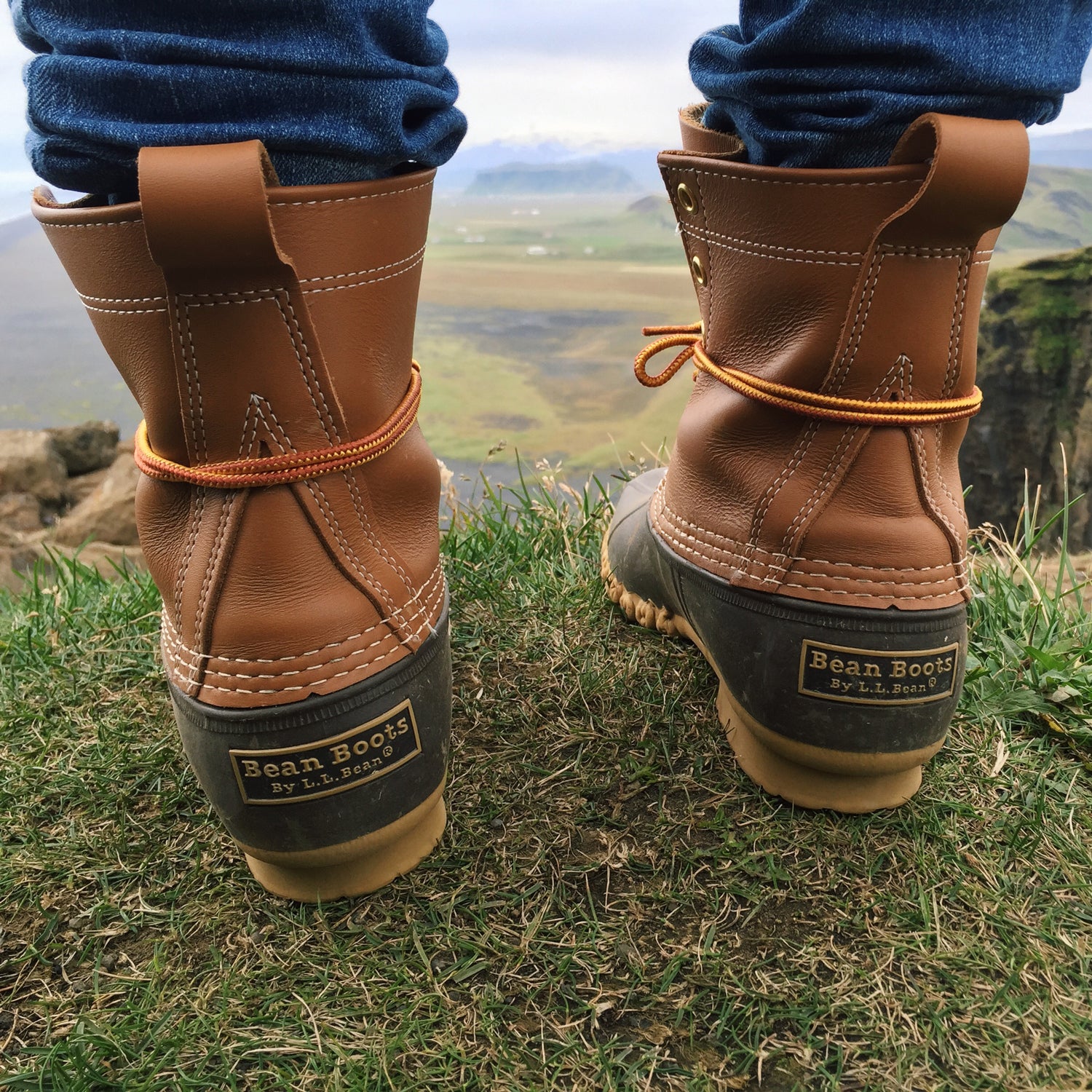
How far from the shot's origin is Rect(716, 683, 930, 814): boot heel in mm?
1140

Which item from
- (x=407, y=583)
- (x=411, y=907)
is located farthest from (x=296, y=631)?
(x=411, y=907)

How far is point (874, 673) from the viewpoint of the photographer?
3.58ft

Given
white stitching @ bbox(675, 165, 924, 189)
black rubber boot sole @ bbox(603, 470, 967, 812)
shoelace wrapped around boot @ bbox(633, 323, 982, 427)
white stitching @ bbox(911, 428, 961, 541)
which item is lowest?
black rubber boot sole @ bbox(603, 470, 967, 812)

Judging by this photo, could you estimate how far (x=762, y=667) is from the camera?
3.79 feet

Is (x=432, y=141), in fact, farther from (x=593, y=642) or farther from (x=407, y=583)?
(x=593, y=642)

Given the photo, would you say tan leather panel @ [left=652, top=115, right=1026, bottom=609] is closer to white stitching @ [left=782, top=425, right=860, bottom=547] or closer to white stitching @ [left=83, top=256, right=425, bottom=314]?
white stitching @ [left=782, top=425, right=860, bottom=547]

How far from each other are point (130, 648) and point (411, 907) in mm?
784

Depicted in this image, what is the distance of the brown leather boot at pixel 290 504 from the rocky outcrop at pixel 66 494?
248cm

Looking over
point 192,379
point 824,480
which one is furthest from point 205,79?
point 824,480

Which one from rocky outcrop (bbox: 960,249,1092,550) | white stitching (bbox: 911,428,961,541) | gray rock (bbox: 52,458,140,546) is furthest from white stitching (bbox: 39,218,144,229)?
rocky outcrop (bbox: 960,249,1092,550)

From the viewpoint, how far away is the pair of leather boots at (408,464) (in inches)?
36.3

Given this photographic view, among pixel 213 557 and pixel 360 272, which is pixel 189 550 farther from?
pixel 360 272

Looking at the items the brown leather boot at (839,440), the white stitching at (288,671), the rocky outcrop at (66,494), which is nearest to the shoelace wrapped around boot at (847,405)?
the brown leather boot at (839,440)

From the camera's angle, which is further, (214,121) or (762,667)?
(762,667)
